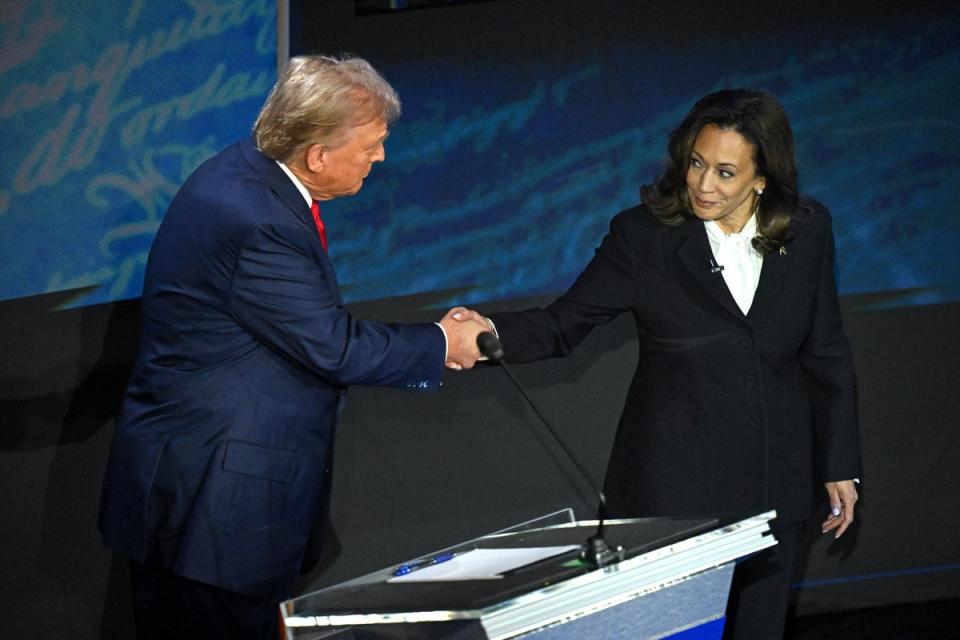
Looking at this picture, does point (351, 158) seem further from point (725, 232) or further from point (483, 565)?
point (483, 565)

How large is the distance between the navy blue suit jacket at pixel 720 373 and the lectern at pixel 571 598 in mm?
872

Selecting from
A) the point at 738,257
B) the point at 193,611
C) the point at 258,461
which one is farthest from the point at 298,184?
the point at 738,257

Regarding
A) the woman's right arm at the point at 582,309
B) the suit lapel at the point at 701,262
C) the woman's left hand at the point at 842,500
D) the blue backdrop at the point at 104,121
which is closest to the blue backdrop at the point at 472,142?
the blue backdrop at the point at 104,121

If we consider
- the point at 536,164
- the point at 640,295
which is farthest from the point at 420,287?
the point at 640,295

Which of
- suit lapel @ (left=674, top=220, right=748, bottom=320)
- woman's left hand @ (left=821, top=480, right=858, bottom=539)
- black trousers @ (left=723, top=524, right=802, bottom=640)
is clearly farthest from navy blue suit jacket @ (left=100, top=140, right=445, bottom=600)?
woman's left hand @ (left=821, top=480, right=858, bottom=539)

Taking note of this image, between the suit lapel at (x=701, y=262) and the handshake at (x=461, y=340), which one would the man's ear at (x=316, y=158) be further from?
the suit lapel at (x=701, y=262)

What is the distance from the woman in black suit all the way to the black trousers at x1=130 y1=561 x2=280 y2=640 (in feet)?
2.59

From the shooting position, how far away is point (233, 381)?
2.38m

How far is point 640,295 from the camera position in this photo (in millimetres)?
2793

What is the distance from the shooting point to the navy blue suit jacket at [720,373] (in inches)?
106

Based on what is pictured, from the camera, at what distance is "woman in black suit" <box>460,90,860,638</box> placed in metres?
2.69

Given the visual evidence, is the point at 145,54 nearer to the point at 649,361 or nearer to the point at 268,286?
the point at 268,286

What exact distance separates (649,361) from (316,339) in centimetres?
78

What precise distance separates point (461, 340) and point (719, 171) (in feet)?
2.10
